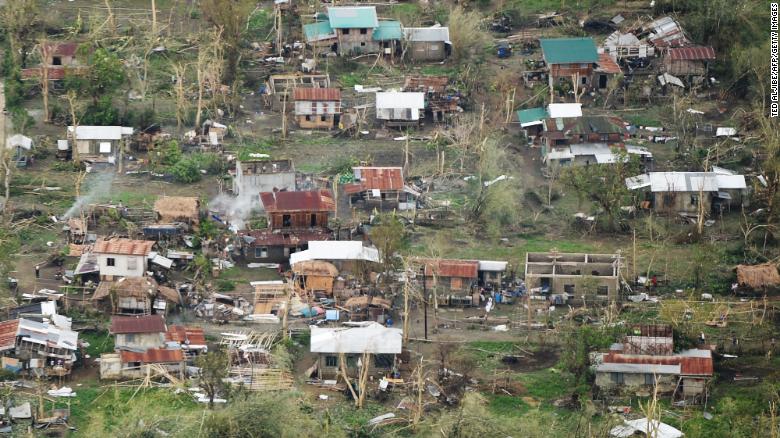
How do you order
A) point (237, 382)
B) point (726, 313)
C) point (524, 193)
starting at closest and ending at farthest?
point (237, 382) → point (726, 313) → point (524, 193)

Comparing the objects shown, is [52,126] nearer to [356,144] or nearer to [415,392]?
[356,144]

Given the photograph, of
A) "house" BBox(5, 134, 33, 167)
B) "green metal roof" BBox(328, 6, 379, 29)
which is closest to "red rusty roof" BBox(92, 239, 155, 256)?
"house" BBox(5, 134, 33, 167)

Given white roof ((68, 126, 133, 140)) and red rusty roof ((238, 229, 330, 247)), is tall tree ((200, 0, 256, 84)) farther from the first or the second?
red rusty roof ((238, 229, 330, 247))

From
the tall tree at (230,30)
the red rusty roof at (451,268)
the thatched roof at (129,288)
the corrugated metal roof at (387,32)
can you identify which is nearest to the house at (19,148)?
the tall tree at (230,30)

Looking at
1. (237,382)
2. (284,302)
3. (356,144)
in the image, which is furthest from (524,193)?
(237,382)

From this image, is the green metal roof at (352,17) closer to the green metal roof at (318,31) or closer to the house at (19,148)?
the green metal roof at (318,31)

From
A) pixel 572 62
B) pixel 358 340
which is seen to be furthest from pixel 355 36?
pixel 358 340

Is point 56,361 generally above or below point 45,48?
below
